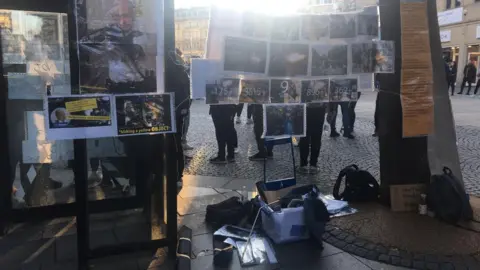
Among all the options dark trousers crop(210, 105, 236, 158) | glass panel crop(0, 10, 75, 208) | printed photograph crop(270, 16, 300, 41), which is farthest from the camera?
dark trousers crop(210, 105, 236, 158)

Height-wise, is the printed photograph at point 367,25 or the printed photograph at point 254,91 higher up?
the printed photograph at point 367,25

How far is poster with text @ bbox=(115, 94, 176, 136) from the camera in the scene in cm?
287

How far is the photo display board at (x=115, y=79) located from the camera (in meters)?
2.75

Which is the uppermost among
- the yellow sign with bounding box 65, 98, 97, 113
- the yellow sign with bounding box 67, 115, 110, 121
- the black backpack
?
the yellow sign with bounding box 65, 98, 97, 113

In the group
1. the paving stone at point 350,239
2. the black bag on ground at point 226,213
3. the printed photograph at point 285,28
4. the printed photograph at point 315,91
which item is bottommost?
the paving stone at point 350,239

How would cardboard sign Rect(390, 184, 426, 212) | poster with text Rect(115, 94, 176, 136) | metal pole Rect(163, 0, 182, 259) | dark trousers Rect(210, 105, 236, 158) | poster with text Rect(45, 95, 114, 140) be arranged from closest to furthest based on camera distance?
1. poster with text Rect(45, 95, 114, 140)
2. poster with text Rect(115, 94, 176, 136)
3. metal pole Rect(163, 0, 182, 259)
4. cardboard sign Rect(390, 184, 426, 212)
5. dark trousers Rect(210, 105, 236, 158)

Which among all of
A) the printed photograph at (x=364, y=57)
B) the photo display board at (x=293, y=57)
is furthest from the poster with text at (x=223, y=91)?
the printed photograph at (x=364, y=57)

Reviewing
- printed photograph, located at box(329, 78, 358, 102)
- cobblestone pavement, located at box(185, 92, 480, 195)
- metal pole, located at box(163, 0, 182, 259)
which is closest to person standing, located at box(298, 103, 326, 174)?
cobblestone pavement, located at box(185, 92, 480, 195)

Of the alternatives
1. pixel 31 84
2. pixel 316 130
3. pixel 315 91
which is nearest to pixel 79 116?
pixel 31 84

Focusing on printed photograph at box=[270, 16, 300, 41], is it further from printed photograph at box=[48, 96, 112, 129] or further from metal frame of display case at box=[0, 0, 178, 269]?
printed photograph at box=[48, 96, 112, 129]

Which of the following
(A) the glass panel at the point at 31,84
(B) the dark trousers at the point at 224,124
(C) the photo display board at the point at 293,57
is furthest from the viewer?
(B) the dark trousers at the point at 224,124

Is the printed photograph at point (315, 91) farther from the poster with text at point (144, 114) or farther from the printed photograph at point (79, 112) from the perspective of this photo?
the printed photograph at point (79, 112)

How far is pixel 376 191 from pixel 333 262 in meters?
1.51

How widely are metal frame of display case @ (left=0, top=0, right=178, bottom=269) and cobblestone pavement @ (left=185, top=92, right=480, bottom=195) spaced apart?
1.62 m
